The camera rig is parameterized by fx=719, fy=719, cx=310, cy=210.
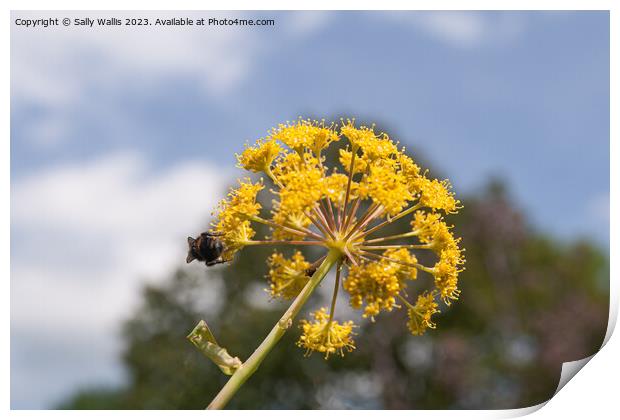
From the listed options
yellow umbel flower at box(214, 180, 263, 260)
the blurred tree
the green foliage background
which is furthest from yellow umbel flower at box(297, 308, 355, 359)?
the green foliage background

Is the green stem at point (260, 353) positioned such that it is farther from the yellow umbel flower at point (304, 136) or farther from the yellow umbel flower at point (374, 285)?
the yellow umbel flower at point (304, 136)

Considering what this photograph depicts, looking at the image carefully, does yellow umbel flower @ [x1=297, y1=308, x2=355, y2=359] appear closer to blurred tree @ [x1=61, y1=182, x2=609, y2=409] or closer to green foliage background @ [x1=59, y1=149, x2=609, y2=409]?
blurred tree @ [x1=61, y1=182, x2=609, y2=409]

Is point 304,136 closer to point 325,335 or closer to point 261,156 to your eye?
point 261,156

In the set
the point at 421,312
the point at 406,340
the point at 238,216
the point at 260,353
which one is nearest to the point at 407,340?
the point at 406,340

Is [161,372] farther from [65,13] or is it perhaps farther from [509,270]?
[65,13]

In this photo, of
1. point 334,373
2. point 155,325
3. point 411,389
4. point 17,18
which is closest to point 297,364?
point 334,373

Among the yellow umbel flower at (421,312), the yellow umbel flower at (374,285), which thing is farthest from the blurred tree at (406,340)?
the yellow umbel flower at (374,285)

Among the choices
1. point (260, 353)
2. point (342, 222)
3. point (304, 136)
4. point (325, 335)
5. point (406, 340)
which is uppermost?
point (406, 340)
